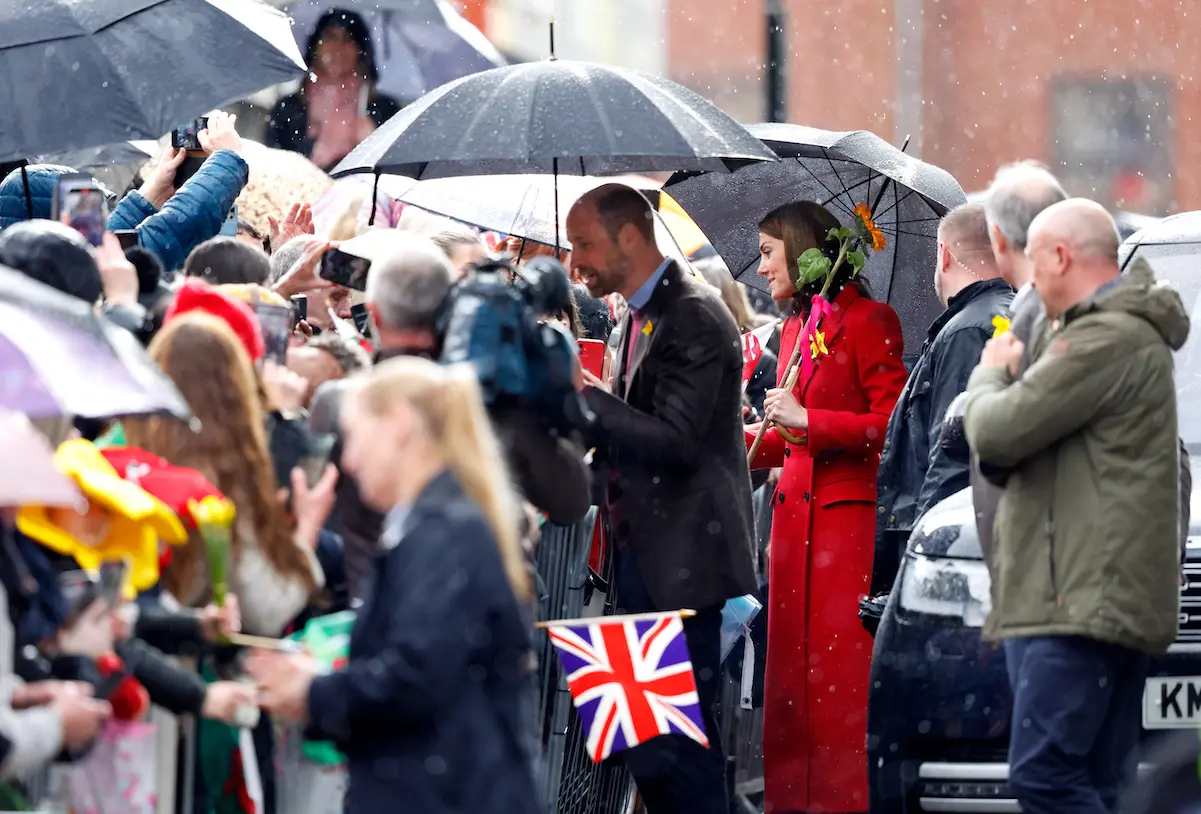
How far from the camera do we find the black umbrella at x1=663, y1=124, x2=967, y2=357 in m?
9.40

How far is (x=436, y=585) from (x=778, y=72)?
13774mm

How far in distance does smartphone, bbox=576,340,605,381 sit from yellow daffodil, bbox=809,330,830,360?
122 cm

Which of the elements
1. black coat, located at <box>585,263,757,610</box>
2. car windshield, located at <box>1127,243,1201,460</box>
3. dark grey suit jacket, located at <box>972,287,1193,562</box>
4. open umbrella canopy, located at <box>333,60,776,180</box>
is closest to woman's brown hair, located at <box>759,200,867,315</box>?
open umbrella canopy, located at <box>333,60,776,180</box>

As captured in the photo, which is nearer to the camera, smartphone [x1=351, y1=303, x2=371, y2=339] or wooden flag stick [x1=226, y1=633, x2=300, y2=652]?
wooden flag stick [x1=226, y1=633, x2=300, y2=652]

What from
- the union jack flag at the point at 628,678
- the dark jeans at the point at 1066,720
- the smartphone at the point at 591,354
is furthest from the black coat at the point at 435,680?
the smartphone at the point at 591,354

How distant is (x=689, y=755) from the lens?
7105 millimetres

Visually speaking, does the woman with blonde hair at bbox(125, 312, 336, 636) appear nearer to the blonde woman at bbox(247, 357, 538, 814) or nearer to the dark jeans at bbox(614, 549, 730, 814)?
the blonde woman at bbox(247, 357, 538, 814)

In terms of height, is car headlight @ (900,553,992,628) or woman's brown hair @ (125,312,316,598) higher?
woman's brown hair @ (125,312,316,598)

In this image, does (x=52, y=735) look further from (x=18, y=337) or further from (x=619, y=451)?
(x=619, y=451)

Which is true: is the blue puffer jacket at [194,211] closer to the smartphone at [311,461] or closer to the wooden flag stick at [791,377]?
the smartphone at [311,461]

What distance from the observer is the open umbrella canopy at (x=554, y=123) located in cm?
708

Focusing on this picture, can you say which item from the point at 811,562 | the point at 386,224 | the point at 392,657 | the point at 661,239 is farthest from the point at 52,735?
the point at 386,224

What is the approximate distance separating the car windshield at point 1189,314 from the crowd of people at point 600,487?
1.92 ft

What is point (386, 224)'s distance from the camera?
9.74 metres
